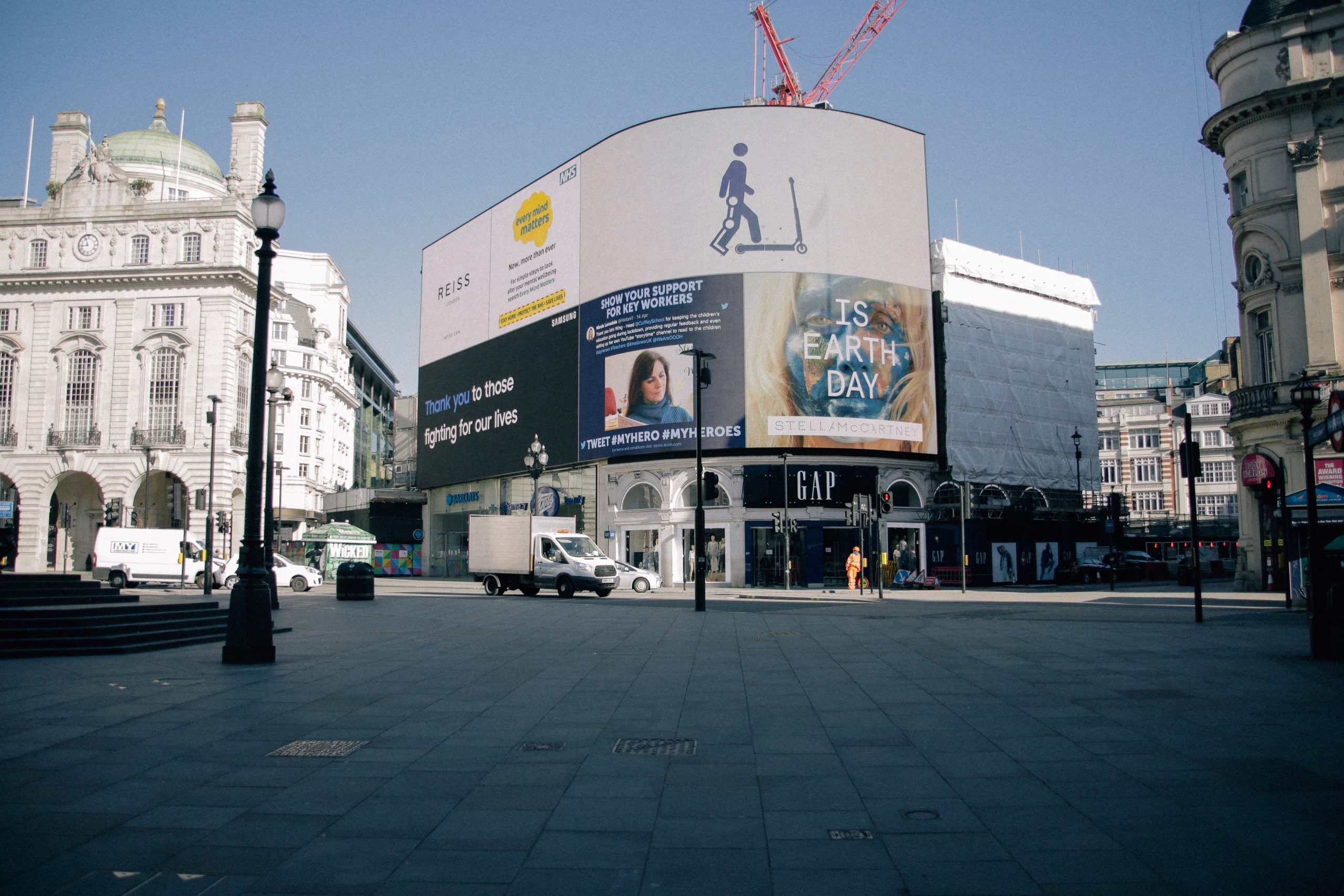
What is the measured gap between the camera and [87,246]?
196 feet

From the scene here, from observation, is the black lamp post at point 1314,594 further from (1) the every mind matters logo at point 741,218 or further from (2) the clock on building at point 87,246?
(2) the clock on building at point 87,246

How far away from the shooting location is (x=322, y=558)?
5747cm

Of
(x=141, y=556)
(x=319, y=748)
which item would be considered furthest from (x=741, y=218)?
(x=319, y=748)

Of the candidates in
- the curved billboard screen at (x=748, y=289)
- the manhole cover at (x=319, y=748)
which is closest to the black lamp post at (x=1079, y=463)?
the curved billboard screen at (x=748, y=289)

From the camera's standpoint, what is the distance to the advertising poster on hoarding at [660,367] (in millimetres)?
43750

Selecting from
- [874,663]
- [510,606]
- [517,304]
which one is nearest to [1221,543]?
[517,304]

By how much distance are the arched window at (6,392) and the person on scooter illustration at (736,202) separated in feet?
150

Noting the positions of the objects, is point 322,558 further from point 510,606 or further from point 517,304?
point 510,606

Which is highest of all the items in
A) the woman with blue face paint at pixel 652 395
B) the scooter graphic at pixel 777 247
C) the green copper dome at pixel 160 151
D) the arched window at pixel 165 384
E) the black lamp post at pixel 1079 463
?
the green copper dome at pixel 160 151

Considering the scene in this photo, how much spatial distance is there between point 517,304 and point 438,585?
1748 cm

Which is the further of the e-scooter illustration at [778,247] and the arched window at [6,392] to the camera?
the arched window at [6,392]

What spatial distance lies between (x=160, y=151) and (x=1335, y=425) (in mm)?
81913

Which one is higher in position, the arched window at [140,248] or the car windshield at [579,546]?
the arched window at [140,248]

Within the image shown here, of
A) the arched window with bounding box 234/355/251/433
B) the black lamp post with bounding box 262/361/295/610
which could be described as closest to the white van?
the black lamp post with bounding box 262/361/295/610
